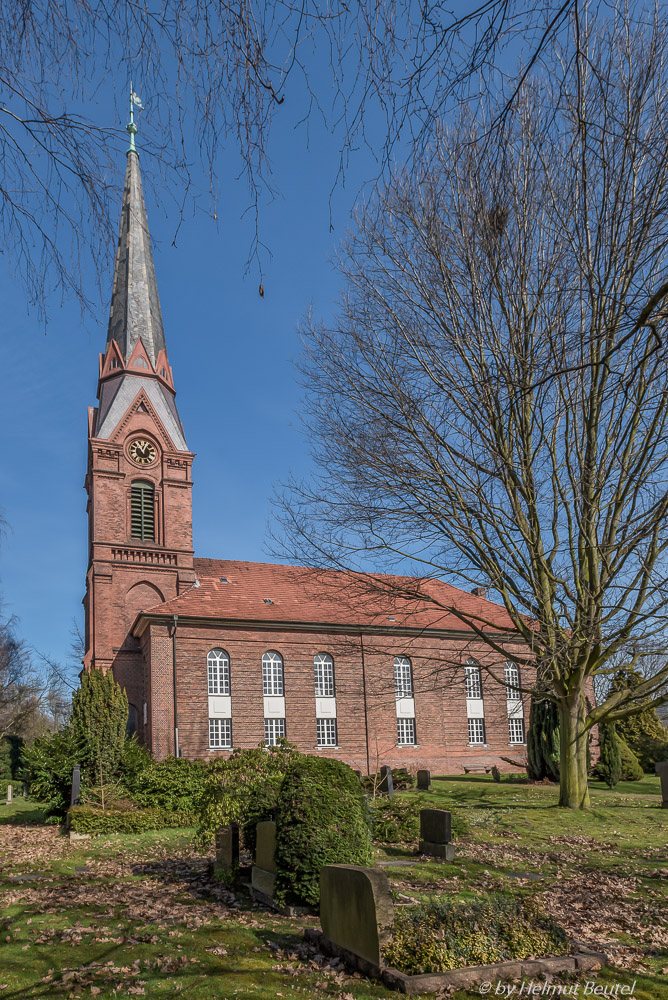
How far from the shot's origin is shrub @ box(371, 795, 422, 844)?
13.2m

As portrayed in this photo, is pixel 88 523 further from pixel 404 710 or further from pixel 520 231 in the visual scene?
pixel 520 231

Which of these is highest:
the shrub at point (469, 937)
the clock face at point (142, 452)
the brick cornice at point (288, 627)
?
the clock face at point (142, 452)

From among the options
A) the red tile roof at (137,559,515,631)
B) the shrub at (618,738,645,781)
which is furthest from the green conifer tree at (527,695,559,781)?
the red tile roof at (137,559,515,631)

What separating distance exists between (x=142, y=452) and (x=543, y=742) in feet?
74.7

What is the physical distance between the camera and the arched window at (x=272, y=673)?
34.8 meters

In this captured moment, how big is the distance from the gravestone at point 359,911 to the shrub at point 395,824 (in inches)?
225

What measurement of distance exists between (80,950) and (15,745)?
4474cm

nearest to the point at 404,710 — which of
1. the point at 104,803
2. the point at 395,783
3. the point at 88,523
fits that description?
the point at 395,783

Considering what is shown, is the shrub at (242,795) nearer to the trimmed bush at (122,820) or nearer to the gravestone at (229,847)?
the gravestone at (229,847)

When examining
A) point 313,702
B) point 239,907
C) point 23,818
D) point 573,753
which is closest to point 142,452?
point 313,702

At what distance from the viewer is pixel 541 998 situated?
5609 millimetres

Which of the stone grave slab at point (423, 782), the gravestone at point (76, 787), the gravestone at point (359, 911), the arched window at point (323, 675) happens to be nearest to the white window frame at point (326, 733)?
the arched window at point (323, 675)

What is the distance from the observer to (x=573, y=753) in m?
16.2

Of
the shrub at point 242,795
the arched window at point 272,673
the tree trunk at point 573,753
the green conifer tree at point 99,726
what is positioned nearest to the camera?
the shrub at point 242,795
